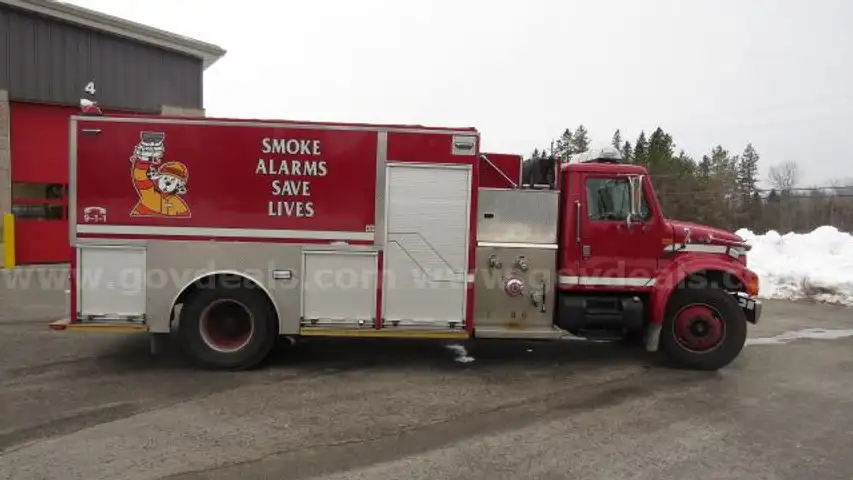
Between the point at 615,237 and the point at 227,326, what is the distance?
459 cm

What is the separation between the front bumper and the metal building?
15.9 metres

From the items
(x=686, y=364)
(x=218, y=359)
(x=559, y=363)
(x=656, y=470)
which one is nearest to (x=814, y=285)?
(x=686, y=364)

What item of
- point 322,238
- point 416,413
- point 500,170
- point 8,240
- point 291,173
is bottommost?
point 416,413

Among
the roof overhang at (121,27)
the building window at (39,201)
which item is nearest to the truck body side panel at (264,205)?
the building window at (39,201)

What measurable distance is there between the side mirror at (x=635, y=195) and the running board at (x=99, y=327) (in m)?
5.65

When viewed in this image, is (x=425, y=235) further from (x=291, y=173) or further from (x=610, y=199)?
(x=610, y=199)

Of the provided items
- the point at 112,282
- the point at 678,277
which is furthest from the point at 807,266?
the point at 112,282

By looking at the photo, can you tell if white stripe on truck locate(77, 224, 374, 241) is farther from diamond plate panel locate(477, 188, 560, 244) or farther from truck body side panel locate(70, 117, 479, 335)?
diamond plate panel locate(477, 188, 560, 244)

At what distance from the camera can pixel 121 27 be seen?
16.9 meters

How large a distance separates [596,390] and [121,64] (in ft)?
52.6

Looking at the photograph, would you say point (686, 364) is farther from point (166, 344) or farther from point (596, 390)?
point (166, 344)

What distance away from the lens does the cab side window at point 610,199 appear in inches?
290

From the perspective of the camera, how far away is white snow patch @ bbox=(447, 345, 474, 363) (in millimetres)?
7695

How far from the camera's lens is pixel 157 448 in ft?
15.5
